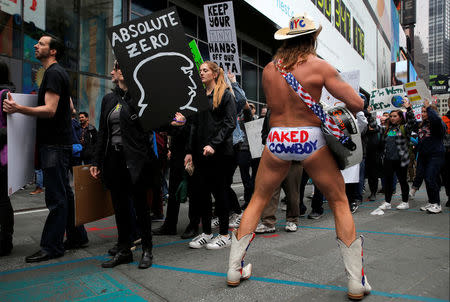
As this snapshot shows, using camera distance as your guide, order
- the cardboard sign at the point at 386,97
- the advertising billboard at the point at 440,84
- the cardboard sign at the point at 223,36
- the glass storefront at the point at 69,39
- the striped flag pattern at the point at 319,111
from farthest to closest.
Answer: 1. the advertising billboard at the point at 440,84
2. the glass storefront at the point at 69,39
3. the cardboard sign at the point at 386,97
4. the cardboard sign at the point at 223,36
5. the striped flag pattern at the point at 319,111

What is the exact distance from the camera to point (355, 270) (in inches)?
97.4

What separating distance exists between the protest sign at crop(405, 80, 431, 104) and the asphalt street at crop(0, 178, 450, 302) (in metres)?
3.01

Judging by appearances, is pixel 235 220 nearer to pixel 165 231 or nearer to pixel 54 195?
pixel 165 231

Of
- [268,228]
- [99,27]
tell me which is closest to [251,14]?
[99,27]

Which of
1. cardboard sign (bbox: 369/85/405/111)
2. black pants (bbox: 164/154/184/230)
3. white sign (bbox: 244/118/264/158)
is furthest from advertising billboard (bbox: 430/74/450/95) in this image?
black pants (bbox: 164/154/184/230)

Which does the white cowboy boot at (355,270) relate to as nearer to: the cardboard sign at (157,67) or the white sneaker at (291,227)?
the cardboard sign at (157,67)

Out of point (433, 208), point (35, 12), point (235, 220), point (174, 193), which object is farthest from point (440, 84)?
point (174, 193)

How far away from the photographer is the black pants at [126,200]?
3350 mm

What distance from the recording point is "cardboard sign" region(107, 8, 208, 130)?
10.8 feet

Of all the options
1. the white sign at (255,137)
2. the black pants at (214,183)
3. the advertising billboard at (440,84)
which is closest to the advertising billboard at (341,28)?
the white sign at (255,137)

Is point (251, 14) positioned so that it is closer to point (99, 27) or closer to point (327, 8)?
point (99, 27)

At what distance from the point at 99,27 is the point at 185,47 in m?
9.33

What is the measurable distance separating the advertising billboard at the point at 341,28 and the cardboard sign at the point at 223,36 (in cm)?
690

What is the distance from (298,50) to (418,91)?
494cm
